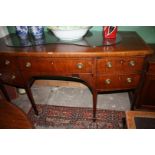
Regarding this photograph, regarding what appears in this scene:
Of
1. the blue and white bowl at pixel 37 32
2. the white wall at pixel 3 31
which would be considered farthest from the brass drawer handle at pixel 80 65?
the white wall at pixel 3 31

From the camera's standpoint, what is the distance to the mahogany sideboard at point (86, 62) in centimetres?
118

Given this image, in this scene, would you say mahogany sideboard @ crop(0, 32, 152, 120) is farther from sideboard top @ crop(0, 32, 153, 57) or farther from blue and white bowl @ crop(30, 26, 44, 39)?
blue and white bowl @ crop(30, 26, 44, 39)

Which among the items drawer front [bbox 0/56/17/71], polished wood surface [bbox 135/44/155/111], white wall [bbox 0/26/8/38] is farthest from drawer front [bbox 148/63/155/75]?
white wall [bbox 0/26/8/38]

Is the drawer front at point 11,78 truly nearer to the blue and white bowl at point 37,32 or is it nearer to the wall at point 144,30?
the blue and white bowl at point 37,32

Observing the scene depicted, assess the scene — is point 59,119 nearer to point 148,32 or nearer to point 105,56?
point 105,56

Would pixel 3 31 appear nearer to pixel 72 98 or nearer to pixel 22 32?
pixel 22 32

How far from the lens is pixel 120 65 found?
1.24m

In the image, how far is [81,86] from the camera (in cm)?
215

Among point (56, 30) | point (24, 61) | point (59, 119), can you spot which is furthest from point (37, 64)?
point (59, 119)

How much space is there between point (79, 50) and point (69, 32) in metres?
0.21

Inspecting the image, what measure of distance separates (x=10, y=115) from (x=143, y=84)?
3.91 ft

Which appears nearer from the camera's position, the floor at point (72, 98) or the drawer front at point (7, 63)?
the drawer front at point (7, 63)

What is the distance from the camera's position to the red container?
133 centimetres

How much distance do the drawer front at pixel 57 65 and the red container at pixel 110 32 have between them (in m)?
0.35
